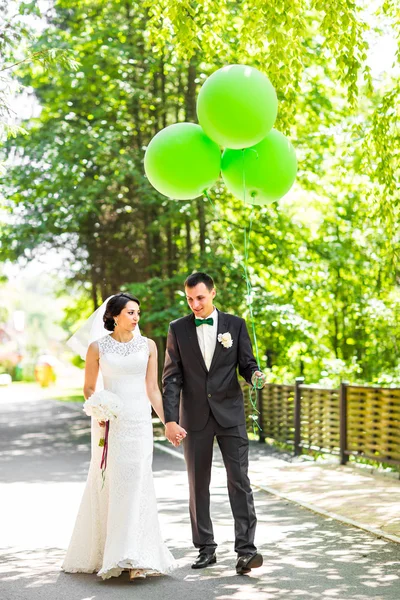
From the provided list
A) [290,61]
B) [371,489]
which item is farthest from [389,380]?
[290,61]

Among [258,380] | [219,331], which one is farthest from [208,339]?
[258,380]

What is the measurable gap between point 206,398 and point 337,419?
9.07m

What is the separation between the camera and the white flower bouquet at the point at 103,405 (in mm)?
7574

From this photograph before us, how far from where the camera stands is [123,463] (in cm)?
766

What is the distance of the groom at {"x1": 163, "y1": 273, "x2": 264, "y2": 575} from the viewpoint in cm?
768

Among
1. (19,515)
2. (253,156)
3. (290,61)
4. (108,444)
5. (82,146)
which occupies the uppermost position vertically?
(82,146)

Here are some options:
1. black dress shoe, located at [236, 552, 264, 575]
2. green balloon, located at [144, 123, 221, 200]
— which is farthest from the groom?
green balloon, located at [144, 123, 221, 200]

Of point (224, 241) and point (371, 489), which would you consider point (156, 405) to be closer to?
point (371, 489)

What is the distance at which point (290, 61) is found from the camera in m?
11.6

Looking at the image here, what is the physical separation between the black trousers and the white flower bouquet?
613 millimetres

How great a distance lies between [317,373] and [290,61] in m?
17.3

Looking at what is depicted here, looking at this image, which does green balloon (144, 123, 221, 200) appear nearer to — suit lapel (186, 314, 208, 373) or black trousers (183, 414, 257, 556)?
suit lapel (186, 314, 208, 373)

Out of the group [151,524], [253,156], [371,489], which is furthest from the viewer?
[371,489]

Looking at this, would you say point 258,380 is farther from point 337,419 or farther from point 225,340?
point 337,419
